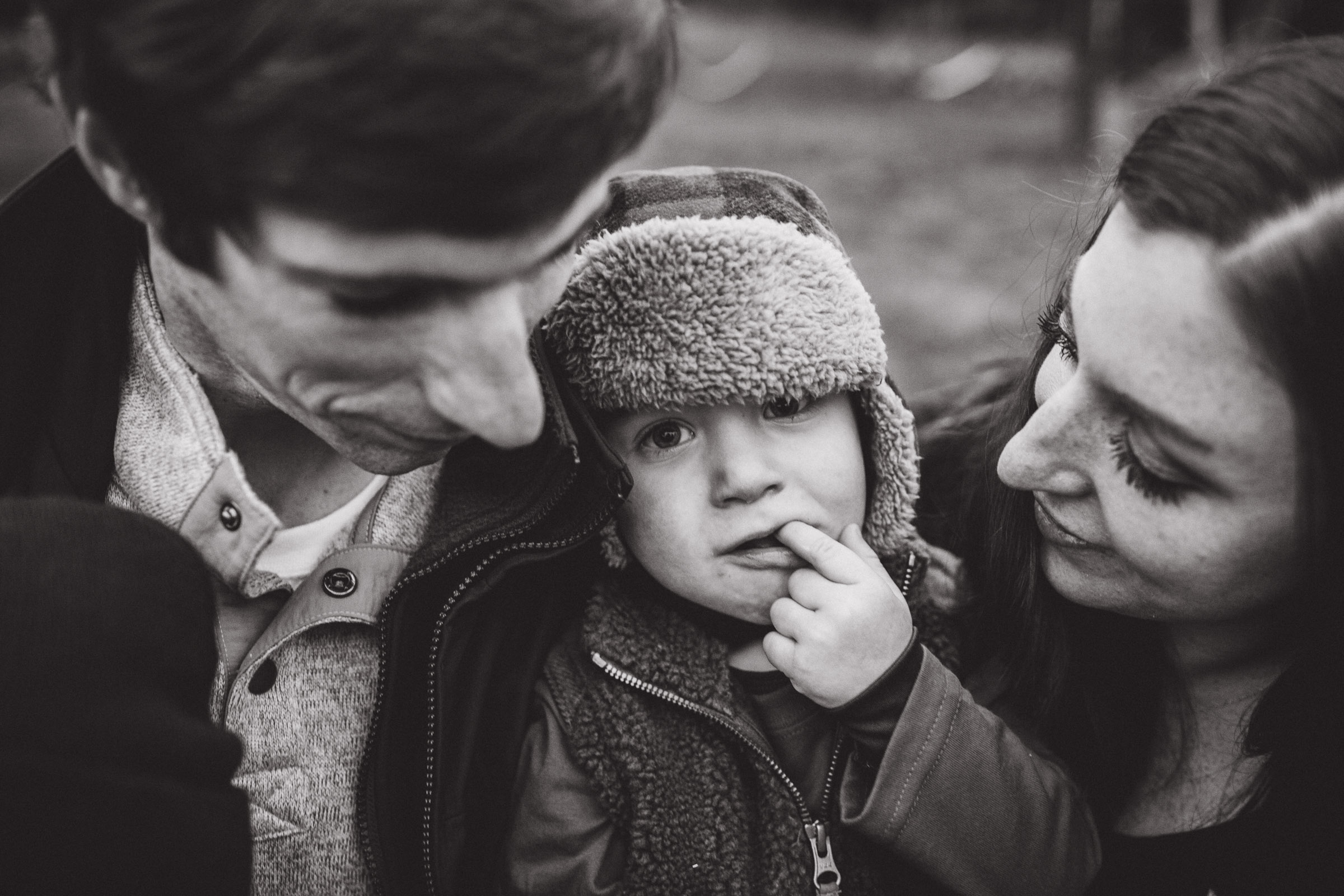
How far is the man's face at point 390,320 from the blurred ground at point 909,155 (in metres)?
0.45

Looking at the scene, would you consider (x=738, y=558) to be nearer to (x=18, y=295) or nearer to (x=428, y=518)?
(x=428, y=518)

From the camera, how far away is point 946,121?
1220 cm

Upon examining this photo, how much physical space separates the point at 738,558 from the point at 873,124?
1113 cm

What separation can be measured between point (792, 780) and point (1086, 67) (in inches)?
343

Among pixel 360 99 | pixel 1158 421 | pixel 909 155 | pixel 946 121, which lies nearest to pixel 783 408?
pixel 1158 421

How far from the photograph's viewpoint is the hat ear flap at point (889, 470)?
198 cm

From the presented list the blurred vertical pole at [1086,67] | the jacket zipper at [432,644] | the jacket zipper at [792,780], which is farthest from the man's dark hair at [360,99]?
the blurred vertical pole at [1086,67]

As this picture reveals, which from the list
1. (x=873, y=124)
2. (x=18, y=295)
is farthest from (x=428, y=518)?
(x=873, y=124)

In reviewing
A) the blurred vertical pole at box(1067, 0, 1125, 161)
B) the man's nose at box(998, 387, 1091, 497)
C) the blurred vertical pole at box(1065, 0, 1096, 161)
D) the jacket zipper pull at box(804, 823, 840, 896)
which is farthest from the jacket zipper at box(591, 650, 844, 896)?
the blurred vertical pole at box(1065, 0, 1096, 161)

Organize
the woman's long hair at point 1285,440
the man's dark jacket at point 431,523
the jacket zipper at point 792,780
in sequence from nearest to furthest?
the woman's long hair at point 1285,440 → the man's dark jacket at point 431,523 → the jacket zipper at point 792,780

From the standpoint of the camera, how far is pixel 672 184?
6.33 feet

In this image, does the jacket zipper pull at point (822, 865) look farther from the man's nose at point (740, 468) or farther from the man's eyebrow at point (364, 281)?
the man's eyebrow at point (364, 281)

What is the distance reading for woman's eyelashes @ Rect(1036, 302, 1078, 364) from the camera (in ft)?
5.59

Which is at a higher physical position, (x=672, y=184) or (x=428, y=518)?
(x=672, y=184)
